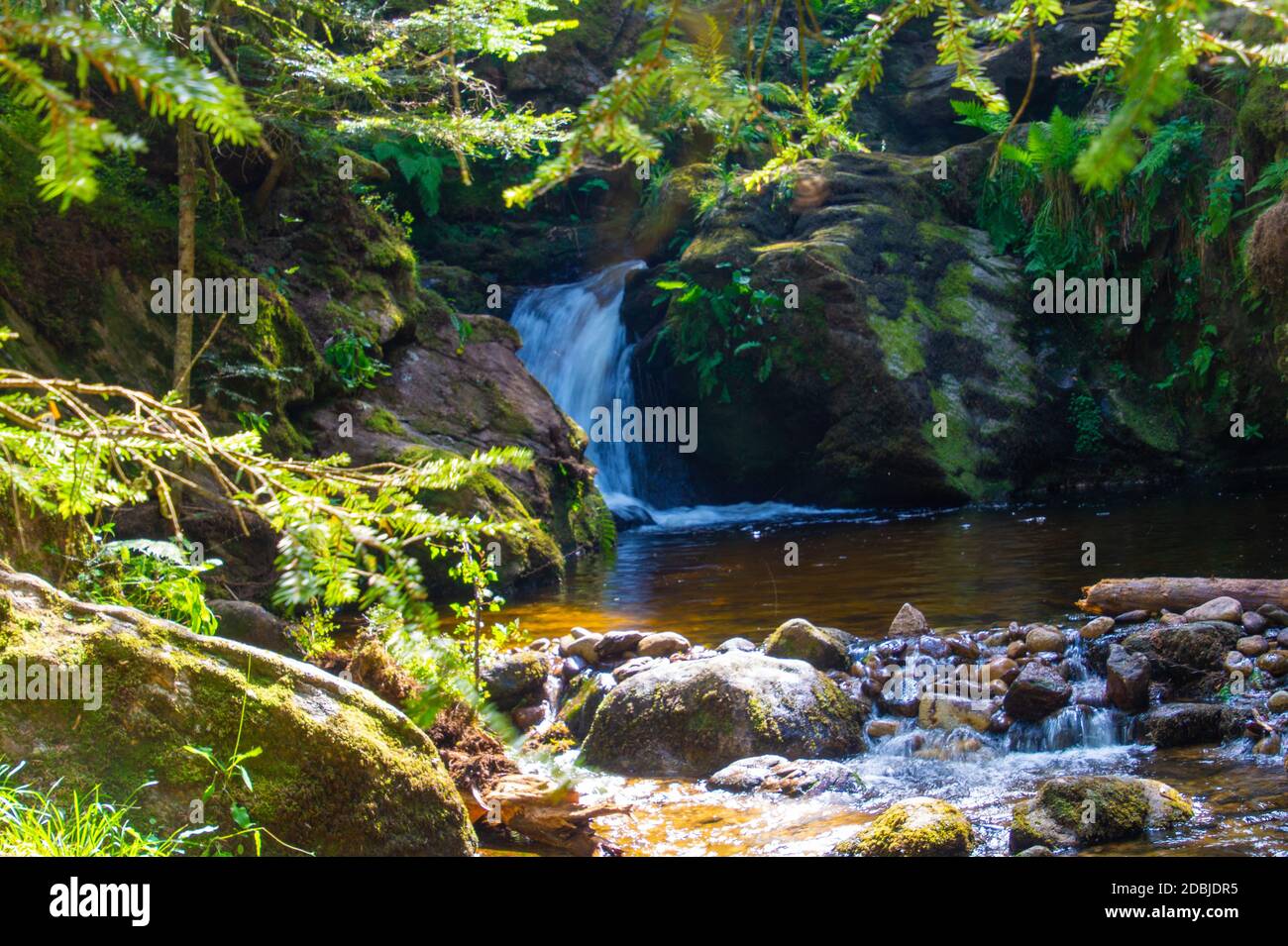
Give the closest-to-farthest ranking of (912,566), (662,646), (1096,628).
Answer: (1096,628)
(662,646)
(912,566)

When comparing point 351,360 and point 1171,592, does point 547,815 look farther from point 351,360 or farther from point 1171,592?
point 351,360

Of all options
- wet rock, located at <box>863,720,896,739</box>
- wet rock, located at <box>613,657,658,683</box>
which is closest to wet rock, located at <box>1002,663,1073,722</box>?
wet rock, located at <box>863,720,896,739</box>

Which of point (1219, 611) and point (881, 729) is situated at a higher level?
point (1219, 611)

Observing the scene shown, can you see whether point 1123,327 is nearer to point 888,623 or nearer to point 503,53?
point 888,623

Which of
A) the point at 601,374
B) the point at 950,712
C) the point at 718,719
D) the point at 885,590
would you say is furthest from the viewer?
the point at 601,374

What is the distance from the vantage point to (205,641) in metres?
3.78

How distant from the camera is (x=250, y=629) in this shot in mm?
6641

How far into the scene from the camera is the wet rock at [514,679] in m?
7.26

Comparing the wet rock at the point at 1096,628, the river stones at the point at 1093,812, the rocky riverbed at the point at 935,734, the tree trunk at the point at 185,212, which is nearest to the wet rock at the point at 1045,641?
the rocky riverbed at the point at 935,734

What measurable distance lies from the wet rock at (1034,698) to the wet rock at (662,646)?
8.56ft

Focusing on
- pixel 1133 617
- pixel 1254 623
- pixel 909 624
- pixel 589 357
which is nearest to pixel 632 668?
pixel 909 624

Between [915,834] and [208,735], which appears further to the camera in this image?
[915,834]

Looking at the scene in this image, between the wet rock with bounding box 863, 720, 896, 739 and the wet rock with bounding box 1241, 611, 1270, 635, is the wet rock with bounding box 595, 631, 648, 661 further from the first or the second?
the wet rock with bounding box 1241, 611, 1270, 635

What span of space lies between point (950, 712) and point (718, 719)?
155 centimetres
